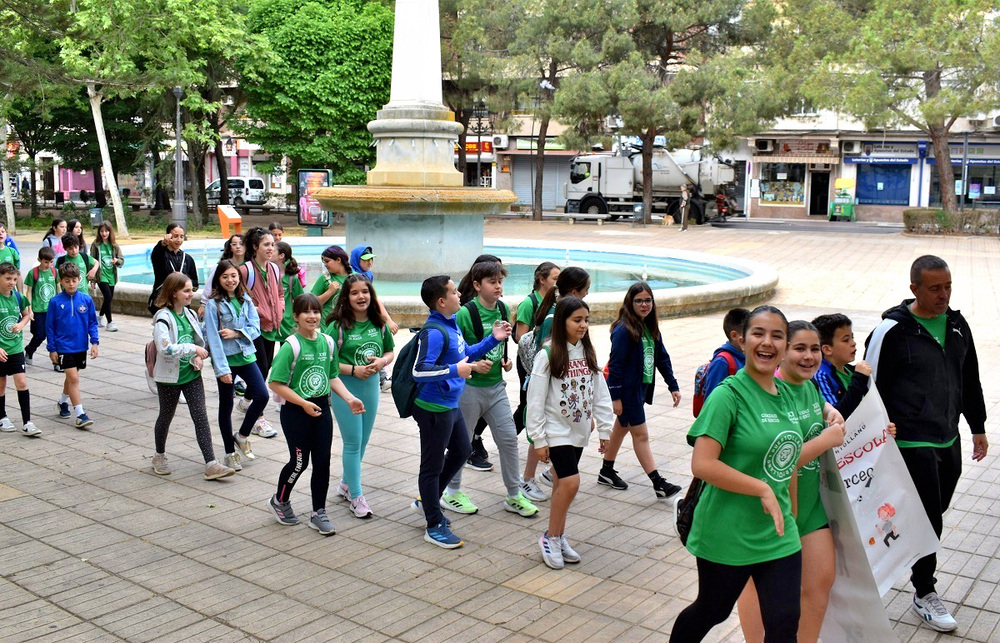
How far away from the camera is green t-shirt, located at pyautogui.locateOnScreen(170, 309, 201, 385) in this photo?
6989 millimetres

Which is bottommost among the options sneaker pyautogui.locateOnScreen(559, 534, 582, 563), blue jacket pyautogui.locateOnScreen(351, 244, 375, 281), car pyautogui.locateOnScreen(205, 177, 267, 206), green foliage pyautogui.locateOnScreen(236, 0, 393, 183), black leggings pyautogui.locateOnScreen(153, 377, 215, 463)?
sneaker pyautogui.locateOnScreen(559, 534, 582, 563)

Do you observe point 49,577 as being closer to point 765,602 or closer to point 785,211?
point 765,602

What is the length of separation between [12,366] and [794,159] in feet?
146

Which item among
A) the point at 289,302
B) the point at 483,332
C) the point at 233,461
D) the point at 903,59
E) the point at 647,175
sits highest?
the point at 903,59

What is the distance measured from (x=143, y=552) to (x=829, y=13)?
33.1m

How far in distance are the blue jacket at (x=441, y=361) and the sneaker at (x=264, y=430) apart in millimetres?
2942

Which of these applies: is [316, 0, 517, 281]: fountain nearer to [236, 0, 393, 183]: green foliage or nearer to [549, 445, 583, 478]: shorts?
[549, 445, 583, 478]: shorts

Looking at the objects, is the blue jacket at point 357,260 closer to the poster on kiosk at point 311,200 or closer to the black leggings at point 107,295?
the black leggings at point 107,295

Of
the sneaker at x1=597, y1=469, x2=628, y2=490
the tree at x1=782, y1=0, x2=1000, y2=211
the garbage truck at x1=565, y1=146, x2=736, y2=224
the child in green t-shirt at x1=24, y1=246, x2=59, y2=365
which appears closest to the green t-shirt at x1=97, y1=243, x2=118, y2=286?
the child in green t-shirt at x1=24, y1=246, x2=59, y2=365

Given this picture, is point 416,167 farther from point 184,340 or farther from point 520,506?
point 520,506

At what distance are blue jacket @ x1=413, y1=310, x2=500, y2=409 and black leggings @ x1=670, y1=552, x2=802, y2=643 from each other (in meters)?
2.13

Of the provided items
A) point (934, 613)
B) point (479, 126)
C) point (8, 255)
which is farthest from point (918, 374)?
point (479, 126)

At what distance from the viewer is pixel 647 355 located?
659 cm

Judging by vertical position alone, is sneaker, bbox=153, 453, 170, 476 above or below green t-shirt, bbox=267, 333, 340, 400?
below
